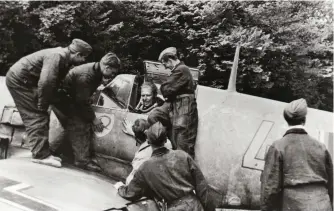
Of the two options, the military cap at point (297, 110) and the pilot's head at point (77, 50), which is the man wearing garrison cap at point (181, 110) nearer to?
the military cap at point (297, 110)

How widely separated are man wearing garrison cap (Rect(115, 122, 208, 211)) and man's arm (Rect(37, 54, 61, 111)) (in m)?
1.39

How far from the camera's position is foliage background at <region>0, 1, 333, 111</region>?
5172 mm

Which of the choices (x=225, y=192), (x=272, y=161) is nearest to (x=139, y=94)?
(x=225, y=192)

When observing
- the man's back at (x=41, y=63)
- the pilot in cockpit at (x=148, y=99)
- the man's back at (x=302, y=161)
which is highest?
the man's back at (x=41, y=63)

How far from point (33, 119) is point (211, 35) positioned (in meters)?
2.79

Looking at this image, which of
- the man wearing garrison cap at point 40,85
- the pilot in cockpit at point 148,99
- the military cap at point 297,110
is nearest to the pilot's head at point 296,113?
the military cap at point 297,110

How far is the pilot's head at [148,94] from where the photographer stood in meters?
4.29

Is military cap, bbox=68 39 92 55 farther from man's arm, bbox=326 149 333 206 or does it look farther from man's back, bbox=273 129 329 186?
man's arm, bbox=326 149 333 206

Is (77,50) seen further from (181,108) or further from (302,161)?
(302,161)

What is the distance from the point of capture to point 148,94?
432cm

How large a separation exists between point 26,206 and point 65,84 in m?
1.83

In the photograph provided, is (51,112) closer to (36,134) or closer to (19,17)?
(36,134)

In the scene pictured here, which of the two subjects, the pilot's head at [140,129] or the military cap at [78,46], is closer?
the pilot's head at [140,129]

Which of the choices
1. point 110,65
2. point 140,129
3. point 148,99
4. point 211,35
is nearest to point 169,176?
point 140,129
